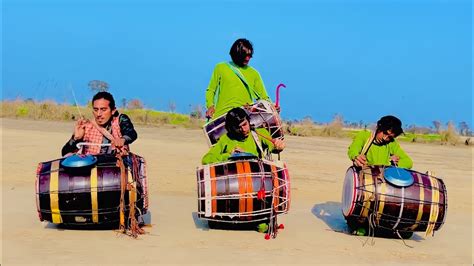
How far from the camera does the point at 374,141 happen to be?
7.54 meters

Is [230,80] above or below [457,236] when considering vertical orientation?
above

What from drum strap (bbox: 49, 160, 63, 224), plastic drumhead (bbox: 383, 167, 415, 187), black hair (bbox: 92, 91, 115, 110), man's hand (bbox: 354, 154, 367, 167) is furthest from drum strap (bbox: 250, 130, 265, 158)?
drum strap (bbox: 49, 160, 63, 224)

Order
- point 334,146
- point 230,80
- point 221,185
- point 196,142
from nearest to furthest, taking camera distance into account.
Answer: point 221,185 < point 230,80 < point 196,142 < point 334,146

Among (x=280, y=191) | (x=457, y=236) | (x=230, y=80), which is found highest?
(x=230, y=80)

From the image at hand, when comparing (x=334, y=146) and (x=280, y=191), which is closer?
(x=280, y=191)

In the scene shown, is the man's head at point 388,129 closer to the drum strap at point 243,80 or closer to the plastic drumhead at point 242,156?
the plastic drumhead at point 242,156

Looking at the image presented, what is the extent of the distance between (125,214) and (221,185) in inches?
37.6

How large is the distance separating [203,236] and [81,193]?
4.14ft

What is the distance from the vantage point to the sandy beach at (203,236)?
5895mm

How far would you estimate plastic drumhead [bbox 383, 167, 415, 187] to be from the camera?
6.71 meters

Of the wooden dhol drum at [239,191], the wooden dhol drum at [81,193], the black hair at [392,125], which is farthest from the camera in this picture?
the black hair at [392,125]

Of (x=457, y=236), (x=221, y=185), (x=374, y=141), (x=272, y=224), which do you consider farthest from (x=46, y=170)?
(x=457, y=236)

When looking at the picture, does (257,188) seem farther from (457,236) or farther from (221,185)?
(457,236)

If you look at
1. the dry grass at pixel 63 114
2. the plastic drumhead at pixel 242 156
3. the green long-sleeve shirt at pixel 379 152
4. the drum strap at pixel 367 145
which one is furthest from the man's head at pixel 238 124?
the dry grass at pixel 63 114
